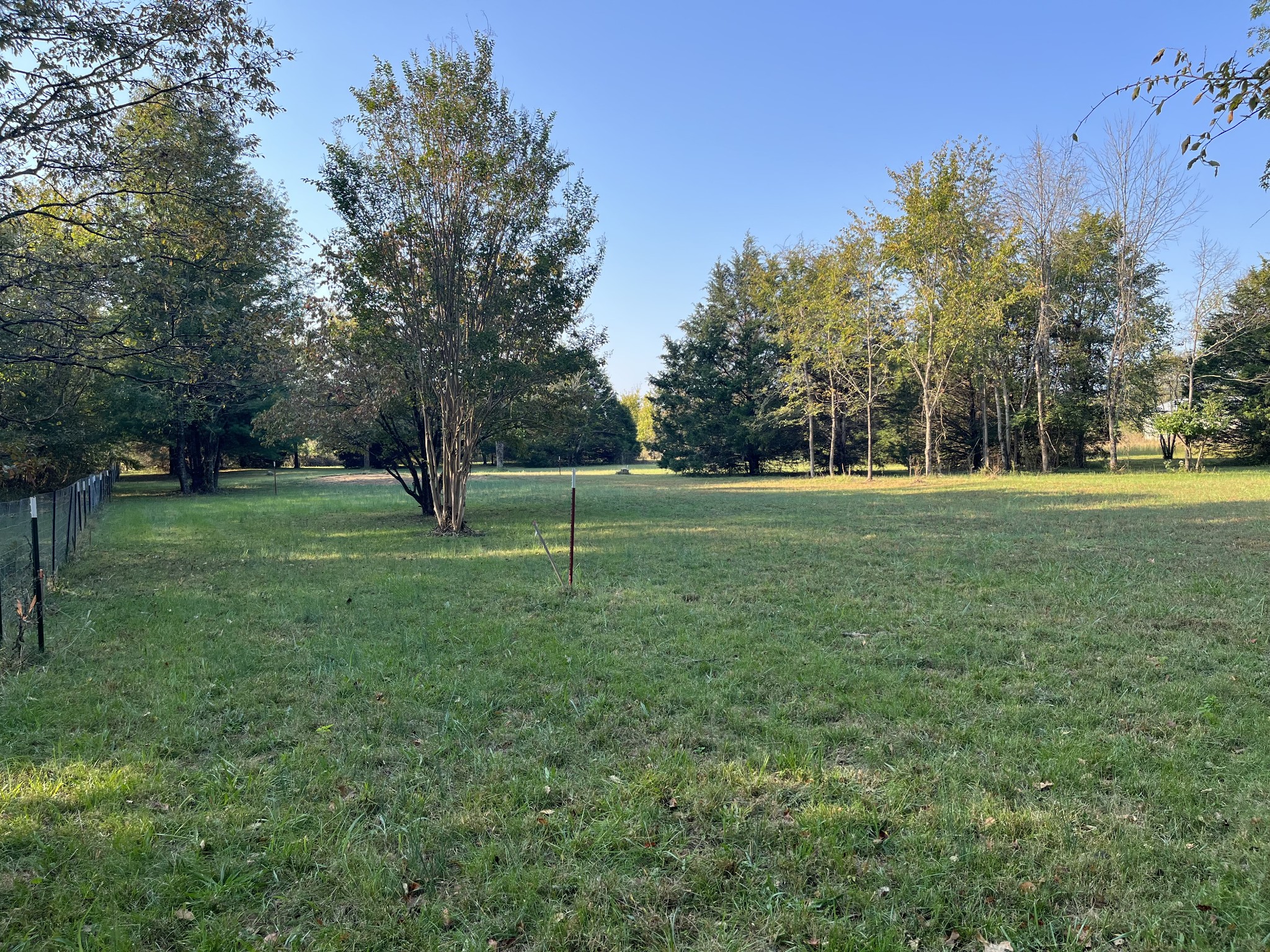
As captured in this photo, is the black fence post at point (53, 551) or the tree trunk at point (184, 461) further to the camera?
the tree trunk at point (184, 461)

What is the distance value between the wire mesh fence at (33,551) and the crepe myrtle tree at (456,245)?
4917 millimetres

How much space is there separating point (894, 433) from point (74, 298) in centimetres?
3227

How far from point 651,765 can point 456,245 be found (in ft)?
31.1

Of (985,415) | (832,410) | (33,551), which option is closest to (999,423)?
(985,415)

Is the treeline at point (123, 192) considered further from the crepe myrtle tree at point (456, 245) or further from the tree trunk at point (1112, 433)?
the tree trunk at point (1112, 433)

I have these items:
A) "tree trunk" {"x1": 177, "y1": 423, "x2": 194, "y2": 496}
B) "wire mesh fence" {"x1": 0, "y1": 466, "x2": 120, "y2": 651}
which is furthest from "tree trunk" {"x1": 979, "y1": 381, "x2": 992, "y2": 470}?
"tree trunk" {"x1": 177, "y1": 423, "x2": 194, "y2": 496}

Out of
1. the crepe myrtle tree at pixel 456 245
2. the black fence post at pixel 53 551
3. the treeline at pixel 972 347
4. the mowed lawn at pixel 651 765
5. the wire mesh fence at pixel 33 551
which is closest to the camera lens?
the mowed lawn at pixel 651 765

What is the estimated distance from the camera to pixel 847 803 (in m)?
2.72

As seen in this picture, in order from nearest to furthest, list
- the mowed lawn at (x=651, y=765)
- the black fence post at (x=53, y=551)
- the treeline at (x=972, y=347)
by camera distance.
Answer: the mowed lawn at (x=651, y=765) < the black fence post at (x=53, y=551) < the treeline at (x=972, y=347)

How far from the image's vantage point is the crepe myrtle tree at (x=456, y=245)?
10164 millimetres

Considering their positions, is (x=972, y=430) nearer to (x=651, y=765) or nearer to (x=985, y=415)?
(x=985, y=415)

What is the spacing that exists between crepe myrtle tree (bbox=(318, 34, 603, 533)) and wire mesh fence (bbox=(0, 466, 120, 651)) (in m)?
4.92

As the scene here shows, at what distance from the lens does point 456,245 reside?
1054cm

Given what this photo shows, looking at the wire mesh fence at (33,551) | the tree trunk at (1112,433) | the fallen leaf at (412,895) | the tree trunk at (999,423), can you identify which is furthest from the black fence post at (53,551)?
the tree trunk at (1112,433)
